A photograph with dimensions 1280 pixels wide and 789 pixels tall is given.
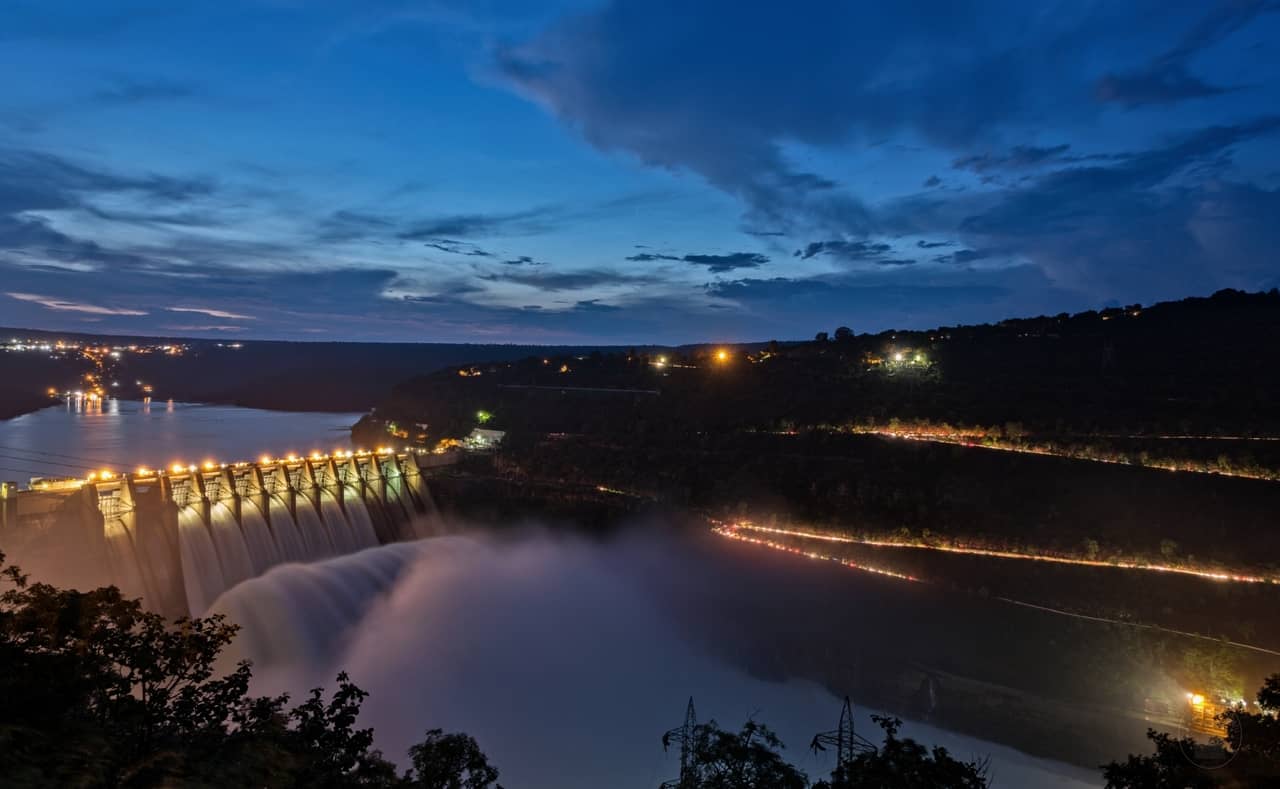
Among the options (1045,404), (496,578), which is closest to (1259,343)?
(1045,404)

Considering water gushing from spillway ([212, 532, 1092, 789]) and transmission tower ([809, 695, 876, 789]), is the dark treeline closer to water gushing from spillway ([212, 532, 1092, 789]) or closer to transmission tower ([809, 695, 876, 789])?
transmission tower ([809, 695, 876, 789])

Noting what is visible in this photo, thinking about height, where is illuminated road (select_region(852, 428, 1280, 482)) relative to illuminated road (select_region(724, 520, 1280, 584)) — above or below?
above

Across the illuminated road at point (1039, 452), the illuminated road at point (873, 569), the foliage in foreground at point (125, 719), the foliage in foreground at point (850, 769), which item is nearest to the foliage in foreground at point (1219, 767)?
the foliage in foreground at point (850, 769)

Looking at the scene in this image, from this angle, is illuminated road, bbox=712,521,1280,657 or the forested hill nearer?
illuminated road, bbox=712,521,1280,657

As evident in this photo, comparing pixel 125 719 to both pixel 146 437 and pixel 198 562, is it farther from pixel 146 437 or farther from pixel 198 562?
→ pixel 146 437

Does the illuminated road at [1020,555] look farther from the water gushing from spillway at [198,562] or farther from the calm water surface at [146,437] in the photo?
the calm water surface at [146,437]

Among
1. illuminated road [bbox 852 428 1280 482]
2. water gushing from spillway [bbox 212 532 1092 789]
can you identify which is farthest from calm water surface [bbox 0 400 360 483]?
illuminated road [bbox 852 428 1280 482]

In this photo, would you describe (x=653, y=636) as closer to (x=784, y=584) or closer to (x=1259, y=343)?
(x=784, y=584)
